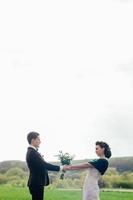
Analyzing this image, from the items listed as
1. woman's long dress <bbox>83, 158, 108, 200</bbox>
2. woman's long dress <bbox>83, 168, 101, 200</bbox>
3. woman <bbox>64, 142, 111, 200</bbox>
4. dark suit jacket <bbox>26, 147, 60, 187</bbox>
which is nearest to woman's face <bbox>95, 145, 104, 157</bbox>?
woman <bbox>64, 142, 111, 200</bbox>

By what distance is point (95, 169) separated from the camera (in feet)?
35.5

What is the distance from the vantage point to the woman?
10727 mm

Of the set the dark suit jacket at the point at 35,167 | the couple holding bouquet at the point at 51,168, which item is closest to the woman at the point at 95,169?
the couple holding bouquet at the point at 51,168

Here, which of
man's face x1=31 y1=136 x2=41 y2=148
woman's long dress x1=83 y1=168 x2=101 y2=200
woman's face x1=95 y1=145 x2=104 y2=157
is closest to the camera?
woman's long dress x1=83 y1=168 x2=101 y2=200

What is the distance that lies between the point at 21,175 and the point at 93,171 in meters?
37.0

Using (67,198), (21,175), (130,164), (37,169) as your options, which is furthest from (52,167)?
(130,164)

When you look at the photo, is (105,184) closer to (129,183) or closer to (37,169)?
(129,183)

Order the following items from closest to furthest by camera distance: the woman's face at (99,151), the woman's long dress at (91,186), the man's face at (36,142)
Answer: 1. the woman's long dress at (91,186)
2. the woman's face at (99,151)
3. the man's face at (36,142)

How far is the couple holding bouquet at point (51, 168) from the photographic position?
10.8 meters

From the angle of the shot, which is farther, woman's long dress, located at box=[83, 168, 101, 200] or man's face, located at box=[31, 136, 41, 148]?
man's face, located at box=[31, 136, 41, 148]

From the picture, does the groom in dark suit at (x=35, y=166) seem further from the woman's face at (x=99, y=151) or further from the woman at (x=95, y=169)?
the woman's face at (x=99, y=151)

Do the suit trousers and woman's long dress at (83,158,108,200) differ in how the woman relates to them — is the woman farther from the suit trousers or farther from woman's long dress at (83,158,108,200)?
the suit trousers

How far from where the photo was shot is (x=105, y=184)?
41.4 m

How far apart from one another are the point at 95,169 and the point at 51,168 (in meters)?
1.16
